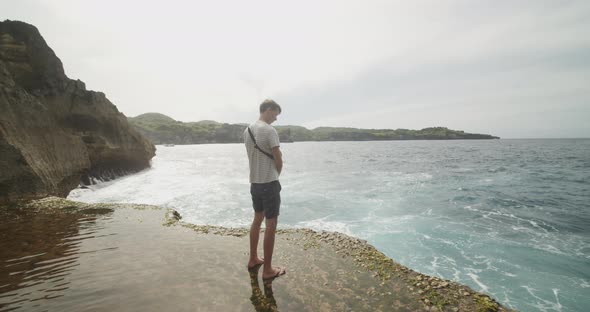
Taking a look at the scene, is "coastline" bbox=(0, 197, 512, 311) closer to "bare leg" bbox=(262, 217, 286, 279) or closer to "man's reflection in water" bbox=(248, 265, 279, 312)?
"man's reflection in water" bbox=(248, 265, 279, 312)

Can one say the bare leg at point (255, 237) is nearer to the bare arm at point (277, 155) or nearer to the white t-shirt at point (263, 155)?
the white t-shirt at point (263, 155)

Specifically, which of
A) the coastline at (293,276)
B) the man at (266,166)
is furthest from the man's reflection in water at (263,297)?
the man at (266,166)

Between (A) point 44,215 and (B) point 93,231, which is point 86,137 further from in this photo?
(B) point 93,231

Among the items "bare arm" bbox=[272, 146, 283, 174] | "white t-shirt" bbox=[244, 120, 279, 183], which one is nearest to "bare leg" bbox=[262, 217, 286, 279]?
"white t-shirt" bbox=[244, 120, 279, 183]

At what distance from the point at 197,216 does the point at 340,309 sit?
1276cm

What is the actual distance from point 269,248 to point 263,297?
947 millimetres

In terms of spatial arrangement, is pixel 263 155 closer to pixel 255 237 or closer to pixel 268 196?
pixel 268 196

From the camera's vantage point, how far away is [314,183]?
1169 inches

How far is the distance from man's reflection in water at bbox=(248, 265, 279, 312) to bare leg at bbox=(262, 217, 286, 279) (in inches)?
6.8

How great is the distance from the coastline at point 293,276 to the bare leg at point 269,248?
0.61 feet

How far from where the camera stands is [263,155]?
5551mm

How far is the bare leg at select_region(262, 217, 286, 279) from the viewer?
556cm

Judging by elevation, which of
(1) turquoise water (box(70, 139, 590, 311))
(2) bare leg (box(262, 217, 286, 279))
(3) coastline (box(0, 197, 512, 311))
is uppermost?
(2) bare leg (box(262, 217, 286, 279))

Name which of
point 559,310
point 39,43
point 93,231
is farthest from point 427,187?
point 39,43
